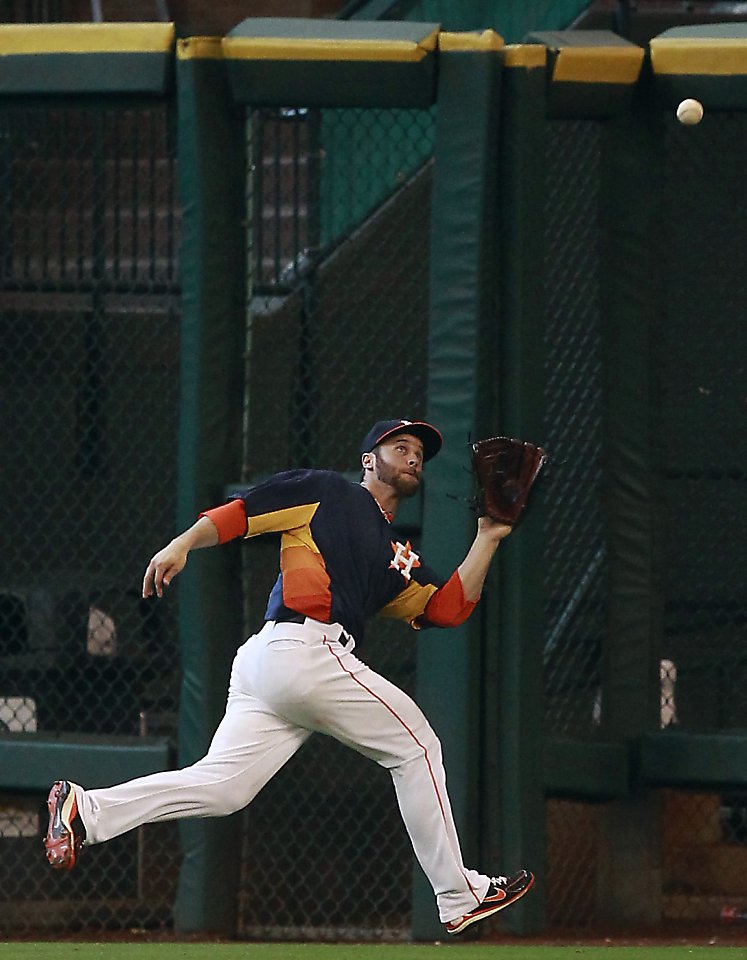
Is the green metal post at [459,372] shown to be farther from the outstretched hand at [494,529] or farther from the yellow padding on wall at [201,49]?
the outstretched hand at [494,529]

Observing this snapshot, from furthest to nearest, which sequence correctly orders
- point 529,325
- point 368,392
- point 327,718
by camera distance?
point 368,392, point 529,325, point 327,718

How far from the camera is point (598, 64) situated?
6.63m

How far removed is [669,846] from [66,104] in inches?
158

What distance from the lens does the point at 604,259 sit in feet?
22.6

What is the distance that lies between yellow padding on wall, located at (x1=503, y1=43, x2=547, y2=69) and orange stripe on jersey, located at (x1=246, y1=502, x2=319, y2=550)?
221cm

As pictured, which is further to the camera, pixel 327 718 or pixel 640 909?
pixel 640 909

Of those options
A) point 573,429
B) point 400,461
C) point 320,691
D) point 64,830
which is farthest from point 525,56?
point 64,830

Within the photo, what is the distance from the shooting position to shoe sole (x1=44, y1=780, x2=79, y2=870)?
5016 mm

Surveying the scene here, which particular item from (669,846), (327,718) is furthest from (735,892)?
(327,718)

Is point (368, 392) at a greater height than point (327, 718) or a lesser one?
greater

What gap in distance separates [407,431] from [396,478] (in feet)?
0.50

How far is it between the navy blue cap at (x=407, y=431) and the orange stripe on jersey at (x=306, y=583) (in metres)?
0.42

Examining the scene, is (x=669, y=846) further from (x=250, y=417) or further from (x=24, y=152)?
(x=24, y=152)

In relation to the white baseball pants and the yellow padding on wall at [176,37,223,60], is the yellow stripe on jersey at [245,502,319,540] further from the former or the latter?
the yellow padding on wall at [176,37,223,60]
